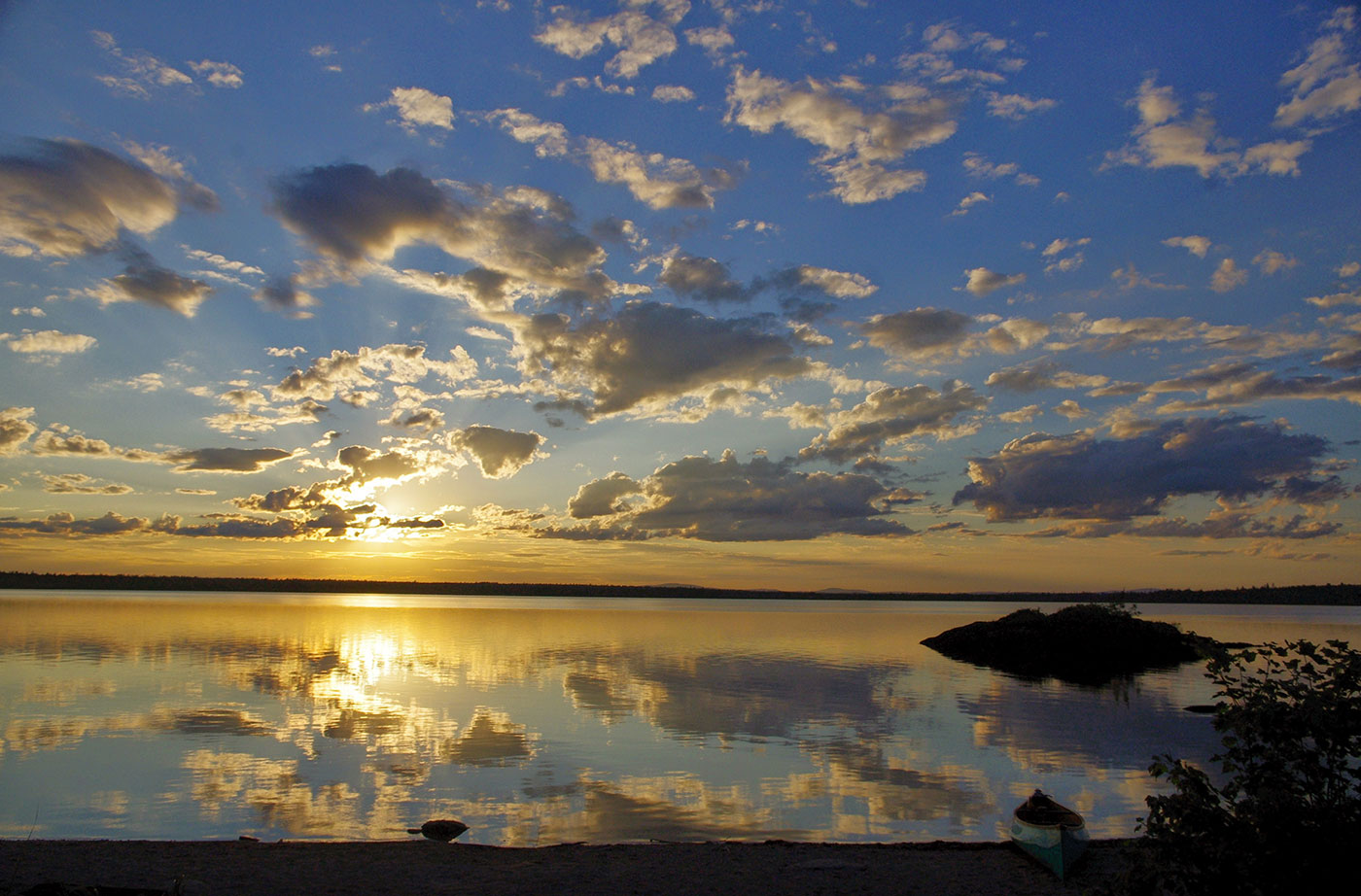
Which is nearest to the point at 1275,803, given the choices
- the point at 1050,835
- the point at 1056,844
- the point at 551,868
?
the point at 1056,844

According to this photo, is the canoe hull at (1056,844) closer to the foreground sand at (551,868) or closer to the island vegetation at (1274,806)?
the foreground sand at (551,868)

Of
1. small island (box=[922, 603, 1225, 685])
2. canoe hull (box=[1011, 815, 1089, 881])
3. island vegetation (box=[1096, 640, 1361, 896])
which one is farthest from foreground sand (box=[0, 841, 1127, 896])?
small island (box=[922, 603, 1225, 685])

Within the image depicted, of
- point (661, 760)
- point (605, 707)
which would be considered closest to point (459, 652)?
point (605, 707)

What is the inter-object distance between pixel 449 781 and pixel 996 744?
19.2m

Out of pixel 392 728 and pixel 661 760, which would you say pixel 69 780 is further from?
pixel 661 760

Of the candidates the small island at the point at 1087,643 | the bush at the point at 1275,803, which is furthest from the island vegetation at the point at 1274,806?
the small island at the point at 1087,643

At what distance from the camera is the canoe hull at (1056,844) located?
49.9ft

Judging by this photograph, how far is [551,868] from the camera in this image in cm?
1493

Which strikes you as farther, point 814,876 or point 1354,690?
point 814,876

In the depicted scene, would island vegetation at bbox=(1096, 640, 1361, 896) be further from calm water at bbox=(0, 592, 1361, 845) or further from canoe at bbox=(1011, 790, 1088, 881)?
calm water at bbox=(0, 592, 1361, 845)

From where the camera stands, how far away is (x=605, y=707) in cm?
3662

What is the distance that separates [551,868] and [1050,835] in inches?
369

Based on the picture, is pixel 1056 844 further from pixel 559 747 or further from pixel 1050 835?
pixel 559 747

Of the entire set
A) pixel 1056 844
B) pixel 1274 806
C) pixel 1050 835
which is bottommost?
pixel 1056 844
